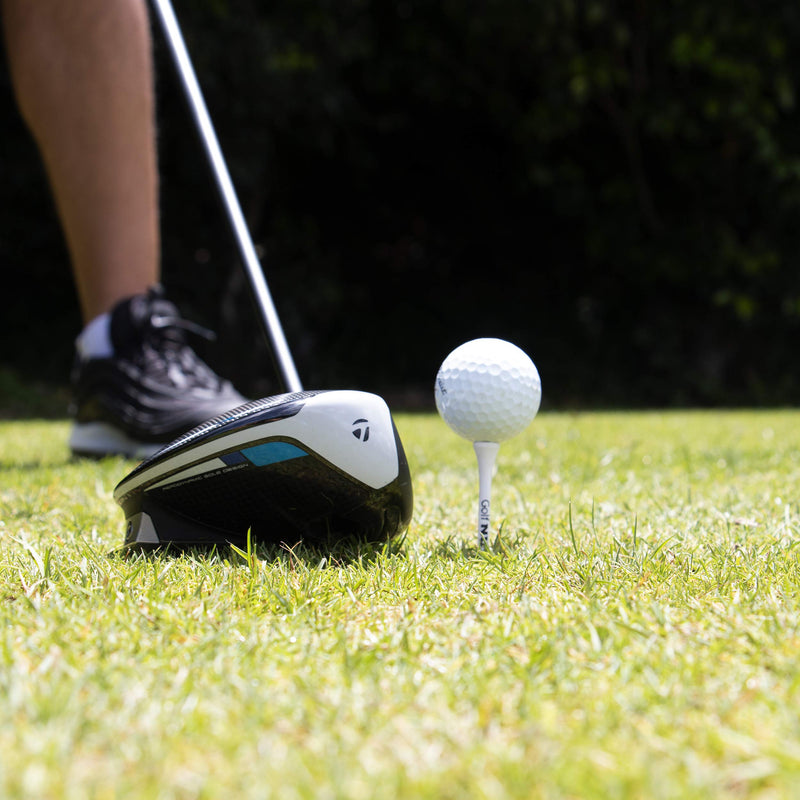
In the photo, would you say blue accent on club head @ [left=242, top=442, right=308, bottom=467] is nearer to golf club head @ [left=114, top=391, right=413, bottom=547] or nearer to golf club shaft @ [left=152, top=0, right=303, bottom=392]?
golf club head @ [left=114, top=391, right=413, bottom=547]

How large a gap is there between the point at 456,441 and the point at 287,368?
173cm

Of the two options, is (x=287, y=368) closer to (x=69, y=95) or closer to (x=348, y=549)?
(x=348, y=549)

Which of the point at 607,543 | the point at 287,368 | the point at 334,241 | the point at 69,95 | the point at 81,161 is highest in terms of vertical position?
the point at 69,95

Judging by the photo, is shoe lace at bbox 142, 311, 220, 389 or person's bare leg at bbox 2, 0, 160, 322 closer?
shoe lace at bbox 142, 311, 220, 389

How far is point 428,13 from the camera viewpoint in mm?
8500

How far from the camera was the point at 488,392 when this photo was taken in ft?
4.42

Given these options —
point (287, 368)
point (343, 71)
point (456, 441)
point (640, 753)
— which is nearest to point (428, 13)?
point (343, 71)

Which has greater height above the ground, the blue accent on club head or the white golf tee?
the blue accent on club head

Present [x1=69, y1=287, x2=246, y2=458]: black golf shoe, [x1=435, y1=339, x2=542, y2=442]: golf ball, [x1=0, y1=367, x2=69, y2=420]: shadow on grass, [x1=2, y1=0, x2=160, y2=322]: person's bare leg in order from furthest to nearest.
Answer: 1. [x1=0, y1=367, x2=69, y2=420]: shadow on grass
2. [x1=2, y1=0, x2=160, y2=322]: person's bare leg
3. [x1=69, y1=287, x2=246, y2=458]: black golf shoe
4. [x1=435, y1=339, x2=542, y2=442]: golf ball

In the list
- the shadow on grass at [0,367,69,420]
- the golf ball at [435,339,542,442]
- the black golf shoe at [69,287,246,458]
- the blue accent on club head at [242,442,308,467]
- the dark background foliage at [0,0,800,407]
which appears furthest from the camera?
the dark background foliage at [0,0,800,407]

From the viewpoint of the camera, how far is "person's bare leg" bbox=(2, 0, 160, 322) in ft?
8.00

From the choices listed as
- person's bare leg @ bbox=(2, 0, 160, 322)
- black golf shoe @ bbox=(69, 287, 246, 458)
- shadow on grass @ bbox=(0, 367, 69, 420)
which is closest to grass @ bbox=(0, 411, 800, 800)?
black golf shoe @ bbox=(69, 287, 246, 458)

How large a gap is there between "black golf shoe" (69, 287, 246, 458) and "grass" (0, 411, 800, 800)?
2.14 ft

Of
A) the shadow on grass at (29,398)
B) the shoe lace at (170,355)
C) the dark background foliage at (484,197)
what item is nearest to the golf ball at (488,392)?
the shoe lace at (170,355)
